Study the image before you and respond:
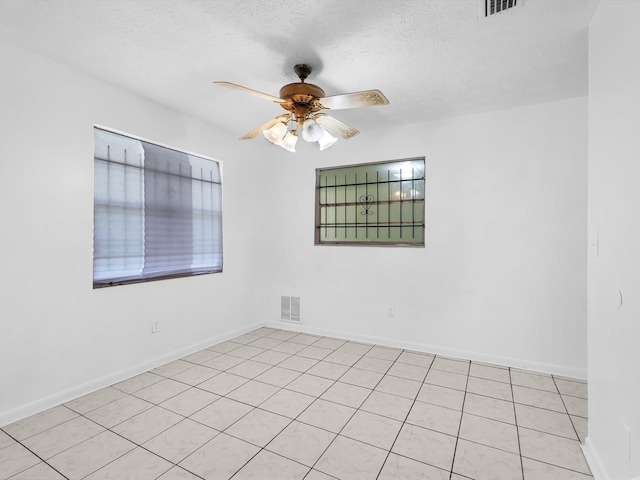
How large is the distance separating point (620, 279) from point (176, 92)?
3373mm

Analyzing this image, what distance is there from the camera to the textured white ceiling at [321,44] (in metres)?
1.83

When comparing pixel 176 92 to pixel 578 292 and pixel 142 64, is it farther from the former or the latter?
pixel 578 292

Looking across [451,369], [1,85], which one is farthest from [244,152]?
[451,369]

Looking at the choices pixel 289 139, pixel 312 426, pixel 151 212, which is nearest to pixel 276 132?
pixel 289 139

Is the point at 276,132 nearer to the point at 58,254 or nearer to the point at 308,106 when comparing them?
the point at 308,106

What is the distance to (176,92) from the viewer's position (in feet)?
9.43

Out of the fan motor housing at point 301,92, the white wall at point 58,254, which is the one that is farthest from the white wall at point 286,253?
the fan motor housing at point 301,92

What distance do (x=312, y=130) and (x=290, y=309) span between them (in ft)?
8.90

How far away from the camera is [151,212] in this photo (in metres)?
3.12

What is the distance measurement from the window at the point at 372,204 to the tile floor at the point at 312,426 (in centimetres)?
152

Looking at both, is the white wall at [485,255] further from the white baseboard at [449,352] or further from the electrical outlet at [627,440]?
the electrical outlet at [627,440]

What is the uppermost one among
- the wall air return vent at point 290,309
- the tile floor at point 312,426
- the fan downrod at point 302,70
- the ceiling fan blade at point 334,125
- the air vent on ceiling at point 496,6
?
the air vent on ceiling at point 496,6

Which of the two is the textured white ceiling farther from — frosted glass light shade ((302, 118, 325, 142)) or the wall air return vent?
the wall air return vent

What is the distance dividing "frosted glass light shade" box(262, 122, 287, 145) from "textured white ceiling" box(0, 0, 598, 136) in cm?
42
